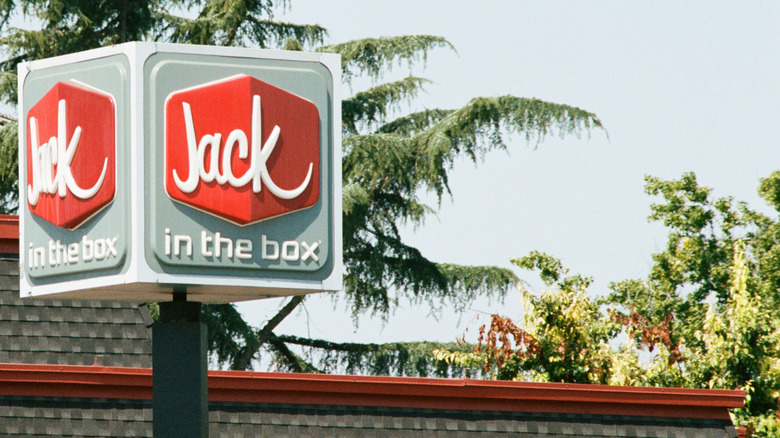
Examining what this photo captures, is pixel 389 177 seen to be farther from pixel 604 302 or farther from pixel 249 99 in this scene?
pixel 249 99

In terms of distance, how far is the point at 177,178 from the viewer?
6289mm

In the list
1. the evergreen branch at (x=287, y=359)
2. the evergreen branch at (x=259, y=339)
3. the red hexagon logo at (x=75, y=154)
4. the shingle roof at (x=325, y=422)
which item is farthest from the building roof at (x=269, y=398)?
the evergreen branch at (x=287, y=359)

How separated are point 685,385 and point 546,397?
8780 mm

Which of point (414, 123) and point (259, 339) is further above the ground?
point (414, 123)

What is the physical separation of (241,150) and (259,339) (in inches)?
727

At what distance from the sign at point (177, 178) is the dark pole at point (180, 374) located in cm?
14

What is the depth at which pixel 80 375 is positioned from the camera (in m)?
9.66

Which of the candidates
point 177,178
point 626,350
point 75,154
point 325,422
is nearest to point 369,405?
point 325,422

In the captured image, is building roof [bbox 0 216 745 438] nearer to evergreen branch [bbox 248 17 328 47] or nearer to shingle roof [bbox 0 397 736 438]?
shingle roof [bbox 0 397 736 438]

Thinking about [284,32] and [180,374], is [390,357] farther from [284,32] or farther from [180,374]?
[180,374]

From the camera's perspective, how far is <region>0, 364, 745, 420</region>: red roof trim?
31.8ft

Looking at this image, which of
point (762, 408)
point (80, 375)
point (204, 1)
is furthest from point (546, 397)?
point (204, 1)

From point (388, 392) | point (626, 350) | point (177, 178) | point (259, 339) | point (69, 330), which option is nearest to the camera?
point (177, 178)

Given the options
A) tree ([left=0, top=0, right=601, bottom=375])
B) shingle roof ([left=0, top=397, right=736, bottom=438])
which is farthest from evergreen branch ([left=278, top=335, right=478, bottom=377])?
shingle roof ([left=0, top=397, right=736, bottom=438])
